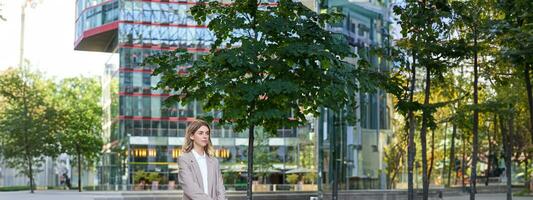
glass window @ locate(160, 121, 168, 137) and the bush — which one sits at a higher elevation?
glass window @ locate(160, 121, 168, 137)

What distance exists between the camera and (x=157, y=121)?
222ft

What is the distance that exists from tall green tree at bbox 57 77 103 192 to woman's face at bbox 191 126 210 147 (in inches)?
2033

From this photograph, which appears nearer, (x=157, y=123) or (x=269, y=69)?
(x=269, y=69)

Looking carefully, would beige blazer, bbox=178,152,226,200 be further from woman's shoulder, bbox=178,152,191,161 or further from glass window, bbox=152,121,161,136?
glass window, bbox=152,121,161,136

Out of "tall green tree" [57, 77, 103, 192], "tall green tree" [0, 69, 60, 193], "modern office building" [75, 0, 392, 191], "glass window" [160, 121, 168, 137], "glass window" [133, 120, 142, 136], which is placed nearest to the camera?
"tall green tree" [0, 69, 60, 193]

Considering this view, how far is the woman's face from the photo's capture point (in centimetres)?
739

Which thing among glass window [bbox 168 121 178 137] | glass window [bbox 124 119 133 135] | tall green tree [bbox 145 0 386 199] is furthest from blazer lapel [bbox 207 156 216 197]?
glass window [bbox 168 121 178 137]

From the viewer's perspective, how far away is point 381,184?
46406mm

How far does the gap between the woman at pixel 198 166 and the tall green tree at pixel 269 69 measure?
9430mm

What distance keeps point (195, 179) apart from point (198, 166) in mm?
111

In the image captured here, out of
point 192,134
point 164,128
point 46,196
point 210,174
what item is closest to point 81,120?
point 164,128

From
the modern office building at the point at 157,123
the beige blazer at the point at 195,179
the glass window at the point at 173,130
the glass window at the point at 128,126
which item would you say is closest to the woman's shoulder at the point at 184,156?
the beige blazer at the point at 195,179

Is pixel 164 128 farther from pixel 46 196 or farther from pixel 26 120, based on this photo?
pixel 46 196

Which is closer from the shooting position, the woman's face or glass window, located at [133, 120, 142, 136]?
the woman's face
